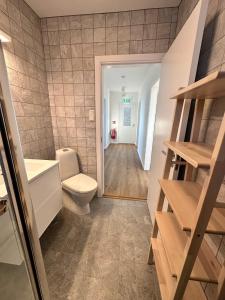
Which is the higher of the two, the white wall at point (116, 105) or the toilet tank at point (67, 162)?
the white wall at point (116, 105)

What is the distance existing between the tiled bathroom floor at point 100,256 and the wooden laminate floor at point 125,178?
409 mm

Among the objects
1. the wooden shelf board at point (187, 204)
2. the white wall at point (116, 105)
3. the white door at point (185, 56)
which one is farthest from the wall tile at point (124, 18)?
the white wall at point (116, 105)

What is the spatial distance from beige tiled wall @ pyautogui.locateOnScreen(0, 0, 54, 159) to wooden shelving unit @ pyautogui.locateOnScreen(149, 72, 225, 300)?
1453mm

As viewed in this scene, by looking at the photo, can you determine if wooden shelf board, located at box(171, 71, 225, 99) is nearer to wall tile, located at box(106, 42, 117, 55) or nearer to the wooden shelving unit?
the wooden shelving unit

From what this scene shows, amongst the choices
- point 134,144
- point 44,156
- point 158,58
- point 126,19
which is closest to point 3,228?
point 44,156

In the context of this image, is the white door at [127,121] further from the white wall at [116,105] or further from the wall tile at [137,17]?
the wall tile at [137,17]

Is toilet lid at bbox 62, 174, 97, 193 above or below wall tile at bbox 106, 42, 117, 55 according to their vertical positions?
below

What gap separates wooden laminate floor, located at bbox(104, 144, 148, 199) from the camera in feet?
7.53

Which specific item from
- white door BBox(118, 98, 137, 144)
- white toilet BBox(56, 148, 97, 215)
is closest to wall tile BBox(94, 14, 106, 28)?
white toilet BBox(56, 148, 97, 215)

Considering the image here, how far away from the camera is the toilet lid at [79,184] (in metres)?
1.63

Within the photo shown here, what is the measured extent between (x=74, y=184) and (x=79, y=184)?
0.06 metres

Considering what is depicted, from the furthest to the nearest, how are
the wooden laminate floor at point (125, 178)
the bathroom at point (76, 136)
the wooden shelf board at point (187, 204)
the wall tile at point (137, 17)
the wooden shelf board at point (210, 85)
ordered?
the wooden laminate floor at point (125, 178) → the wall tile at point (137, 17) → the bathroom at point (76, 136) → the wooden shelf board at point (187, 204) → the wooden shelf board at point (210, 85)

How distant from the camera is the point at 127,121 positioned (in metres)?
5.98

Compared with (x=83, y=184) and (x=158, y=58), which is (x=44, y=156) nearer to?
(x=83, y=184)
